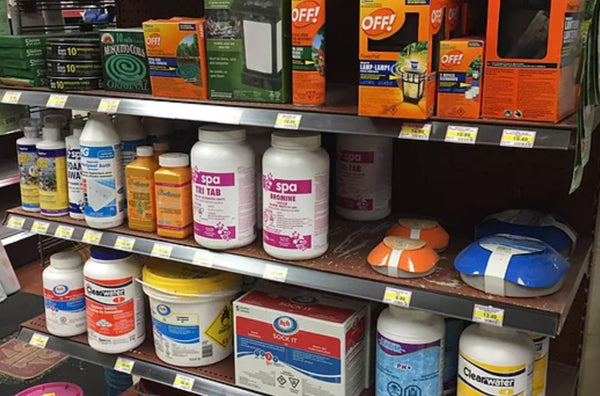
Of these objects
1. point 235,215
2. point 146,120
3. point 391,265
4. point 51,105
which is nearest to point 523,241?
point 391,265

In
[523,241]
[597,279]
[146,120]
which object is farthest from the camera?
[146,120]

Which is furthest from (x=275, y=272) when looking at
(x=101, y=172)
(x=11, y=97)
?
(x=11, y=97)

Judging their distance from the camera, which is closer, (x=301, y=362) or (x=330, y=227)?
(x=301, y=362)

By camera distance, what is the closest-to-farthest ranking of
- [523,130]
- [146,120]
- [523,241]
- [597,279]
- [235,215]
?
1. [523,130]
2. [523,241]
3. [235,215]
4. [597,279]
5. [146,120]

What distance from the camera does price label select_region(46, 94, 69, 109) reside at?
83.8 inches

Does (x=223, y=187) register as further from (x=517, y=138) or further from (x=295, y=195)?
(x=517, y=138)

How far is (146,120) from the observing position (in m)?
2.31

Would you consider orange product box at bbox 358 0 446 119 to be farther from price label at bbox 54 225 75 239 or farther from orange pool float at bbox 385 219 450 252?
price label at bbox 54 225 75 239

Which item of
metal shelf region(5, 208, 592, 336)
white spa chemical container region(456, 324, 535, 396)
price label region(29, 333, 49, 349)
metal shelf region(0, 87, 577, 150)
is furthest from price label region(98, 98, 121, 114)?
white spa chemical container region(456, 324, 535, 396)

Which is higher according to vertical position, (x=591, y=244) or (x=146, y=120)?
(x=146, y=120)

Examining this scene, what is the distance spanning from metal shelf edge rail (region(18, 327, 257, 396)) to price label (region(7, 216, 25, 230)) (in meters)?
0.43

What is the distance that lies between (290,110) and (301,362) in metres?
0.76

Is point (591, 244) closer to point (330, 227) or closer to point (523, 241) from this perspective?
point (523, 241)

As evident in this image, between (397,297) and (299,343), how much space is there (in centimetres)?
40
